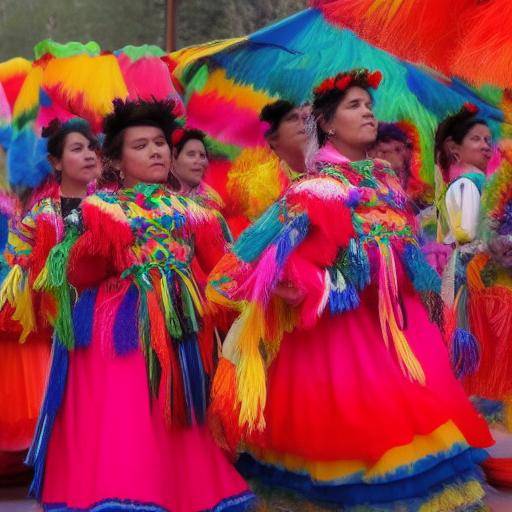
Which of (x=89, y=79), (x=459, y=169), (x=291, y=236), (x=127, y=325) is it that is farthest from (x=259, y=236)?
(x=89, y=79)

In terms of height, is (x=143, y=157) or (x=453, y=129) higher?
(x=453, y=129)

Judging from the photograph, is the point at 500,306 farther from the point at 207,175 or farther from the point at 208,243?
the point at 207,175

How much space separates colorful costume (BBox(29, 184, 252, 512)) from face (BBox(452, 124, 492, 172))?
173cm

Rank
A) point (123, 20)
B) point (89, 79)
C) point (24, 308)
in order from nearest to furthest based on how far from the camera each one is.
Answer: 1. point (24, 308)
2. point (89, 79)
3. point (123, 20)

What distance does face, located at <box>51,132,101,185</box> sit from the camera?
4648 millimetres

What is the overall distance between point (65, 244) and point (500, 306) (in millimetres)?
1971

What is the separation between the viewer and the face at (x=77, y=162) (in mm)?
4648

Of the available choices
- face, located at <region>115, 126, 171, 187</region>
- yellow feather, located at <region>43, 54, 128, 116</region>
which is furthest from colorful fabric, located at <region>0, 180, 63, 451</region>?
yellow feather, located at <region>43, 54, 128, 116</region>

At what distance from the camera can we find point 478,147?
183 inches

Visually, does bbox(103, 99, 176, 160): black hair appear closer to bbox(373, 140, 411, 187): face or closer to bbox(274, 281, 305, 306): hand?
bbox(274, 281, 305, 306): hand

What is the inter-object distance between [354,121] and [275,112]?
1320mm

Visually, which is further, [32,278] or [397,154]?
[397,154]

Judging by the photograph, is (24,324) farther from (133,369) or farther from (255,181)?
(255,181)

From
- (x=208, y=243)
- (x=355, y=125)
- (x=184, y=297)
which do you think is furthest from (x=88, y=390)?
(x=355, y=125)
